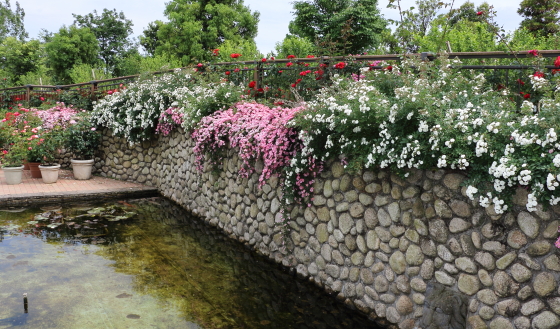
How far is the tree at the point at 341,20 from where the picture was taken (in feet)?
88.8

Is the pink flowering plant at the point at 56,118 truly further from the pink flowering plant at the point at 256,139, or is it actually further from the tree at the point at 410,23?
the tree at the point at 410,23

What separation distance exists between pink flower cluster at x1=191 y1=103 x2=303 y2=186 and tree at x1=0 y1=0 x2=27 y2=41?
50447mm

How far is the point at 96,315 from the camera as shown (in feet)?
13.8

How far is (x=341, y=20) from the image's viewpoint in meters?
27.3

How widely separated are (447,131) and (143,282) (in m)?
3.77

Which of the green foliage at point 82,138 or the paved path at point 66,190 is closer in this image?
the paved path at point 66,190

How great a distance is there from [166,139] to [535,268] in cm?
766

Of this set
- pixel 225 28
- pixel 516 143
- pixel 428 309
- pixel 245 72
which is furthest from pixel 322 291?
pixel 225 28

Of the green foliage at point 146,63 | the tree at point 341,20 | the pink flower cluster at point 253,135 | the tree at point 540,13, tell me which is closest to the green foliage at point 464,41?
the pink flower cluster at point 253,135

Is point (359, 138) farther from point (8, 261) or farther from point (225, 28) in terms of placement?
point (225, 28)

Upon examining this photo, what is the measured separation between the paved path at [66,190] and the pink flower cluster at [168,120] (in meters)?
1.61

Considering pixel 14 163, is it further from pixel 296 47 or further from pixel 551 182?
pixel 296 47

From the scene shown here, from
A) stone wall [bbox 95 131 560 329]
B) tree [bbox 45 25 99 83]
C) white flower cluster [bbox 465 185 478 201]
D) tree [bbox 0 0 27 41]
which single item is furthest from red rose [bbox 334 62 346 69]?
tree [bbox 0 0 27 41]

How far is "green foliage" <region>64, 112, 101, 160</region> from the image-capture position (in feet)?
35.2
